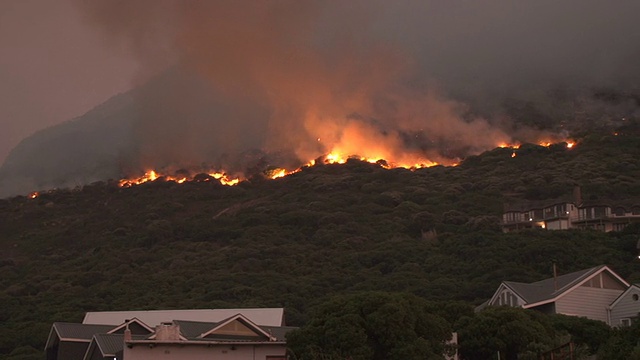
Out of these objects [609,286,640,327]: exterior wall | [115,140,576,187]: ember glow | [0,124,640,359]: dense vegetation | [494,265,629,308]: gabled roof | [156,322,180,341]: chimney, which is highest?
[115,140,576,187]: ember glow

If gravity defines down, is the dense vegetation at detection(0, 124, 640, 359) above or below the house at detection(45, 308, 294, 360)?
above

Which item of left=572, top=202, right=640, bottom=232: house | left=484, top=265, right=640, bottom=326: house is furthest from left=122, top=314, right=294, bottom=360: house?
left=572, top=202, right=640, bottom=232: house

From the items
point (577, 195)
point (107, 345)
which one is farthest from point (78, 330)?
point (577, 195)

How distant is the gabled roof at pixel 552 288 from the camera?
1877 inches

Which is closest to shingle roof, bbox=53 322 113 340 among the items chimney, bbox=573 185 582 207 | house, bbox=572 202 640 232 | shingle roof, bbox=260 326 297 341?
shingle roof, bbox=260 326 297 341

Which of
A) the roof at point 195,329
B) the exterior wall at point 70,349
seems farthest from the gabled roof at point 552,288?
the exterior wall at point 70,349

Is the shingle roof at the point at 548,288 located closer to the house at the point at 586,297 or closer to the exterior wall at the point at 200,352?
the house at the point at 586,297

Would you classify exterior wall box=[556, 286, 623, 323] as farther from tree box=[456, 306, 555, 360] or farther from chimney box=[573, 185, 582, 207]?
chimney box=[573, 185, 582, 207]

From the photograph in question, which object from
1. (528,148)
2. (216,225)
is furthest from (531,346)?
(528,148)

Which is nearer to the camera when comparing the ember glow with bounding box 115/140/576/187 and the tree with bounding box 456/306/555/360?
the tree with bounding box 456/306/555/360

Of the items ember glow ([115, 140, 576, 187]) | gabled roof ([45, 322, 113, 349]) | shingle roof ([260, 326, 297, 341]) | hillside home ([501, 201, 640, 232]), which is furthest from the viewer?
ember glow ([115, 140, 576, 187])

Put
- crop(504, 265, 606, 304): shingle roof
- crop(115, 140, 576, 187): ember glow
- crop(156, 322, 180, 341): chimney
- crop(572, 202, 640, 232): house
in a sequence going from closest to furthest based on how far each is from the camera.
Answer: crop(156, 322, 180, 341): chimney
crop(504, 265, 606, 304): shingle roof
crop(572, 202, 640, 232): house
crop(115, 140, 576, 187): ember glow

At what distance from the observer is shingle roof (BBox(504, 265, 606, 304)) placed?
47878 millimetres

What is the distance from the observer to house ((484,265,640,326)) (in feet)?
154
